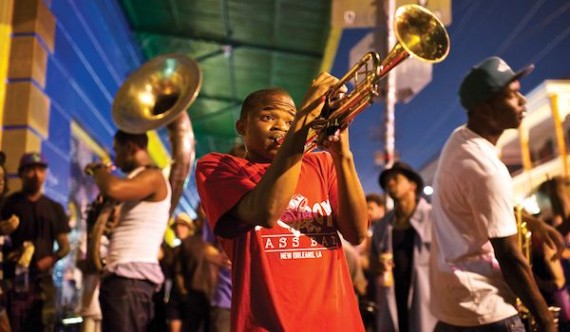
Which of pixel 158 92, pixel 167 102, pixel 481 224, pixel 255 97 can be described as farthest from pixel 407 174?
pixel 255 97

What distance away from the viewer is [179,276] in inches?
285

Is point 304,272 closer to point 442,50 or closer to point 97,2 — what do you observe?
point 442,50

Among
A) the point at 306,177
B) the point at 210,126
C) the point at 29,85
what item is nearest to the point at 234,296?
the point at 306,177

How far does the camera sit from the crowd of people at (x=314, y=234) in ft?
6.76

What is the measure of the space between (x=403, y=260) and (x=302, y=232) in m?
2.92

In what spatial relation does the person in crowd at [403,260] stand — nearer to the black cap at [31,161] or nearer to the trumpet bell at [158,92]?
the trumpet bell at [158,92]

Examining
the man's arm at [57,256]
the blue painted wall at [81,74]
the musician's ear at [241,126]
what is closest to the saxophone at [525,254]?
the musician's ear at [241,126]

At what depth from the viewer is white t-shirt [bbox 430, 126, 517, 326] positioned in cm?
266

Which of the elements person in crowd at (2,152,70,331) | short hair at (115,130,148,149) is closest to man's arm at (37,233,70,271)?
person in crowd at (2,152,70,331)

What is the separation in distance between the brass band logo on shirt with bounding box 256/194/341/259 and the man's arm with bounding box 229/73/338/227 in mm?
187

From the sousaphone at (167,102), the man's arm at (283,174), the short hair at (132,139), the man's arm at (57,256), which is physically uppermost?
the sousaphone at (167,102)

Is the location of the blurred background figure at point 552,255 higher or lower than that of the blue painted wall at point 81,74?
lower

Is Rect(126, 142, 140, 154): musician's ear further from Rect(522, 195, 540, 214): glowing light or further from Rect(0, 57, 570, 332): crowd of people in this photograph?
Rect(522, 195, 540, 214): glowing light

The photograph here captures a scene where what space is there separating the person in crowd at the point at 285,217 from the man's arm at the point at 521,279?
73 cm
